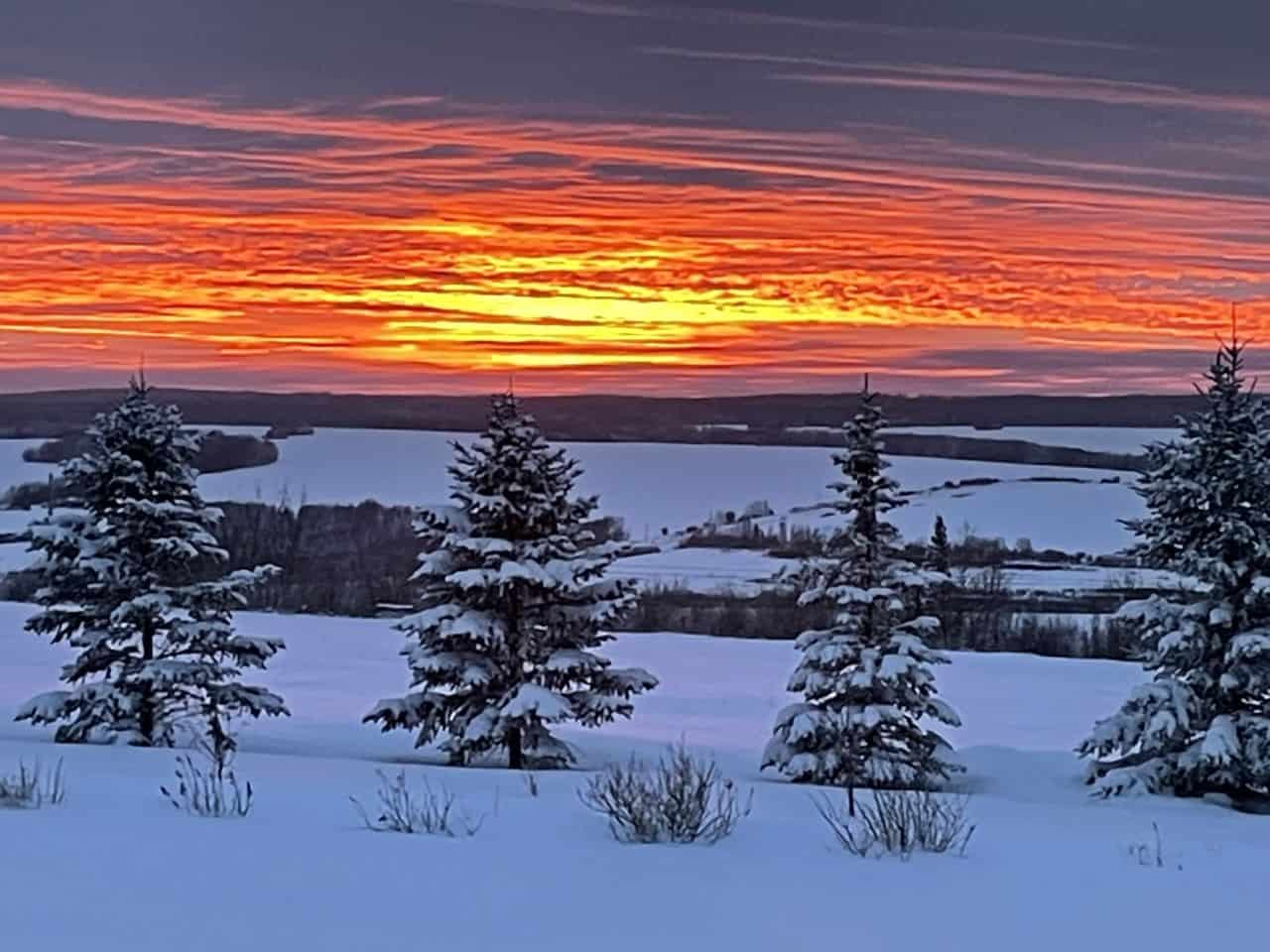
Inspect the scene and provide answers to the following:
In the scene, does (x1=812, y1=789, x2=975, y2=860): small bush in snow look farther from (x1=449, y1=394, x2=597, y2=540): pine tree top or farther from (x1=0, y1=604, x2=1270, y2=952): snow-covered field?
(x1=449, y1=394, x2=597, y2=540): pine tree top

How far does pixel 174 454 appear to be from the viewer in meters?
19.4

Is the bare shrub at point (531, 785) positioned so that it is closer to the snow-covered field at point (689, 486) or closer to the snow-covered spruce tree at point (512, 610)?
the snow-covered spruce tree at point (512, 610)

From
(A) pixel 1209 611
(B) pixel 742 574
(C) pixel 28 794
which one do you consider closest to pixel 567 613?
(A) pixel 1209 611

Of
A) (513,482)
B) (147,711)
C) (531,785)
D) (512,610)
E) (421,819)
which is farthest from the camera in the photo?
(512,610)

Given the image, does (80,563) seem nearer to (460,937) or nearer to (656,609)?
(460,937)

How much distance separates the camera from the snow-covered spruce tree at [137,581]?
19.1 meters

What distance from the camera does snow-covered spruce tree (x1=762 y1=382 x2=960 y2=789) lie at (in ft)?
63.1

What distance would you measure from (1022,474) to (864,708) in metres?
73.1

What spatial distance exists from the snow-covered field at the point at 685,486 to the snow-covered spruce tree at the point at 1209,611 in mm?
48625

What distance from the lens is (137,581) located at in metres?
19.2

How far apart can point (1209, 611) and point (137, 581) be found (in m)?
13.7

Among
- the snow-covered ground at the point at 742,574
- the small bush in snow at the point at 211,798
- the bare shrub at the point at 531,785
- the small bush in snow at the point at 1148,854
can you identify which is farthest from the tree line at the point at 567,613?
the snow-covered ground at the point at 742,574

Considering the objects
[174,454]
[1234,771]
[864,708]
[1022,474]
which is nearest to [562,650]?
[864,708]

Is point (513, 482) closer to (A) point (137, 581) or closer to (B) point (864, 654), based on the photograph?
(A) point (137, 581)
